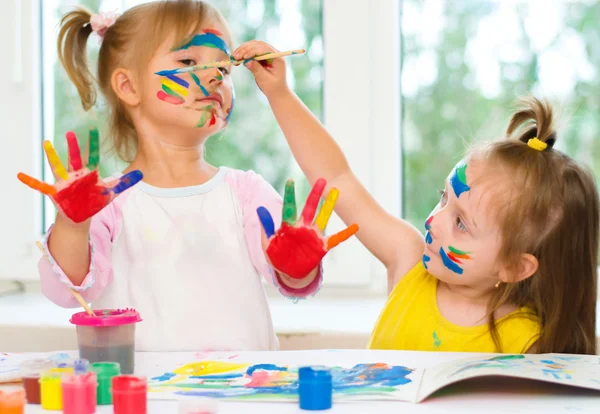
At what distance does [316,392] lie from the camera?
73cm

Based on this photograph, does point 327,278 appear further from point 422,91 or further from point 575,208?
point 575,208

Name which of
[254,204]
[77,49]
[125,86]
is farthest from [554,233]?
[77,49]

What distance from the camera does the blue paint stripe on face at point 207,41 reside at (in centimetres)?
119

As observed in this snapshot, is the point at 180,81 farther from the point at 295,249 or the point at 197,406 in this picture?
the point at 197,406

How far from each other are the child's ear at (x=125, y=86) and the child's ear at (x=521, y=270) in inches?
24.6

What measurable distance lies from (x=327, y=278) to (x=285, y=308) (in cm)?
14

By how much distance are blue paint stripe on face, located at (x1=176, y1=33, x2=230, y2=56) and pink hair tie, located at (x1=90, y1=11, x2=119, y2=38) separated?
0.14 m

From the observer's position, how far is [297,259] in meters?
0.94

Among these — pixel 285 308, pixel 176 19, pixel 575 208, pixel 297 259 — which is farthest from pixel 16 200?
pixel 575 208

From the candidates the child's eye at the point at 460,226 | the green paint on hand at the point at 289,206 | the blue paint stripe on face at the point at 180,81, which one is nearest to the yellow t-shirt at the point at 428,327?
the child's eye at the point at 460,226

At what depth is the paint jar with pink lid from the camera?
861mm

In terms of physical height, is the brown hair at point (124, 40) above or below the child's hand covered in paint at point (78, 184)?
above

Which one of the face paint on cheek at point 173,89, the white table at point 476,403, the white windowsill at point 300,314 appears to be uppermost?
the face paint on cheek at point 173,89

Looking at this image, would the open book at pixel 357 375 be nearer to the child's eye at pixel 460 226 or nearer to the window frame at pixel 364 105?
the child's eye at pixel 460 226
